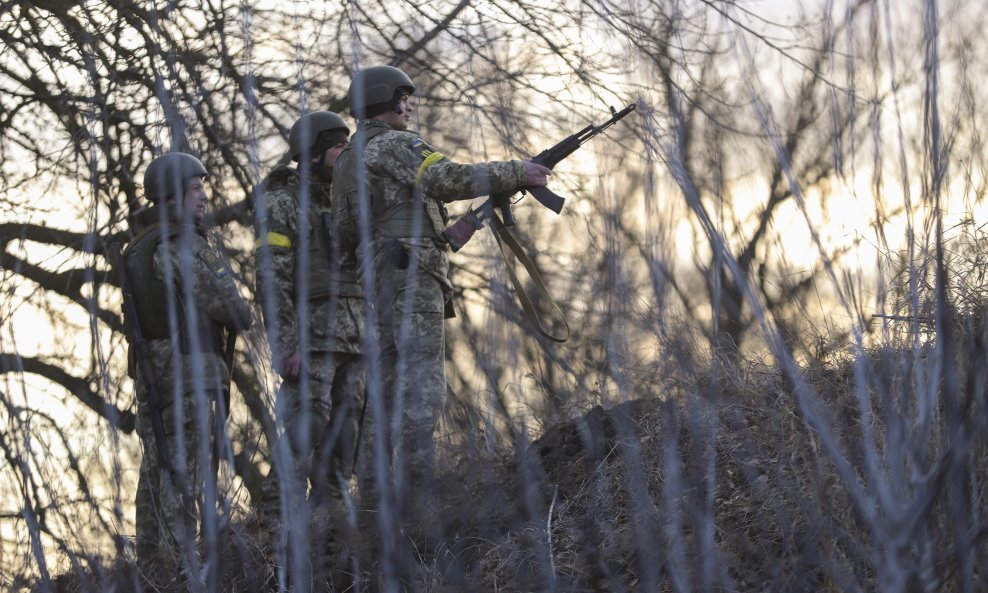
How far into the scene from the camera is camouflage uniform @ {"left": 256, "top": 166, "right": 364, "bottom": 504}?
4.59 m

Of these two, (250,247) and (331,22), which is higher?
(331,22)

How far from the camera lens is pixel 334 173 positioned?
178 inches

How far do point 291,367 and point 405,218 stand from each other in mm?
719

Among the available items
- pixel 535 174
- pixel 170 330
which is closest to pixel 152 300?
pixel 170 330

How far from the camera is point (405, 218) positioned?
4.38 metres

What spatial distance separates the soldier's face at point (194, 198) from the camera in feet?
15.2

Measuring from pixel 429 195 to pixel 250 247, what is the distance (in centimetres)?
296

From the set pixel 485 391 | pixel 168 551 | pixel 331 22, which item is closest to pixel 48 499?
pixel 168 551

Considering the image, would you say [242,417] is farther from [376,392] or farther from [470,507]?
[376,392]

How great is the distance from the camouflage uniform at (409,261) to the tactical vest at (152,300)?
655 millimetres

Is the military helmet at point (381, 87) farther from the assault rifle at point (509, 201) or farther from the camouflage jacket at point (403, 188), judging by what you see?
the assault rifle at point (509, 201)

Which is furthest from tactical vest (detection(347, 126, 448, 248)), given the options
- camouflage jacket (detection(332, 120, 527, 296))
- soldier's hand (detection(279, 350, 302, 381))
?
soldier's hand (detection(279, 350, 302, 381))

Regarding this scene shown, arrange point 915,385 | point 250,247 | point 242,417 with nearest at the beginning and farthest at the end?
point 915,385
point 242,417
point 250,247

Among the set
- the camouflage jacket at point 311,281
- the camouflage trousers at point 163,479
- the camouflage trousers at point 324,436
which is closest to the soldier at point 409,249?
the camouflage trousers at point 324,436
